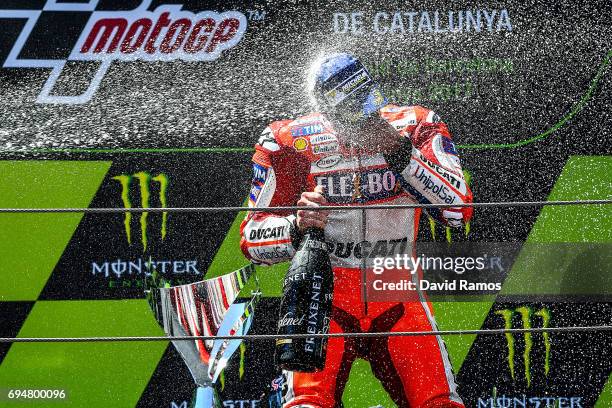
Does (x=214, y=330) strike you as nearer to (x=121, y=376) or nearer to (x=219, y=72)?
(x=121, y=376)

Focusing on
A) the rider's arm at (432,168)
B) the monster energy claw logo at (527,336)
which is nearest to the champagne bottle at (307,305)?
the rider's arm at (432,168)

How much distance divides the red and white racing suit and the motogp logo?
0.24m

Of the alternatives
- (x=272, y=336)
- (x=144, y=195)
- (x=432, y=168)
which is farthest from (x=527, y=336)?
(x=144, y=195)

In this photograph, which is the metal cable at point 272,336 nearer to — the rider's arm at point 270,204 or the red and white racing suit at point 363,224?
the red and white racing suit at point 363,224

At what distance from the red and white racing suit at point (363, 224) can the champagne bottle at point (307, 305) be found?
0.03 metres

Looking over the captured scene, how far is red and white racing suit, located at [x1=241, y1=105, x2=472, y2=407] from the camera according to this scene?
174cm

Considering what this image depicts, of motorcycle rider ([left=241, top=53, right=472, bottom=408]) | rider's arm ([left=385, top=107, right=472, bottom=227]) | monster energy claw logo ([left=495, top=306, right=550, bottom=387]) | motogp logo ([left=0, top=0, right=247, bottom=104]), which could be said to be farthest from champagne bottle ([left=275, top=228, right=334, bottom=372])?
motogp logo ([left=0, top=0, right=247, bottom=104])

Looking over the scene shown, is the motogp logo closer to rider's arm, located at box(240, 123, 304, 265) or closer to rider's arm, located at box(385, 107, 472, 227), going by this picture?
rider's arm, located at box(240, 123, 304, 265)

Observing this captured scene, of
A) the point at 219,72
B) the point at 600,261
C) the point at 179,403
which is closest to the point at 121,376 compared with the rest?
the point at 179,403

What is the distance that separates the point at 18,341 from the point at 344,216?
773 mm

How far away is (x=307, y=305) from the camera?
5.58 ft

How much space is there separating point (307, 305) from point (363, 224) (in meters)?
0.23

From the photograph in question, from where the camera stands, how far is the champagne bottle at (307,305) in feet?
5.56

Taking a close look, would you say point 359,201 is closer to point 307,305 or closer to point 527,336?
point 307,305
